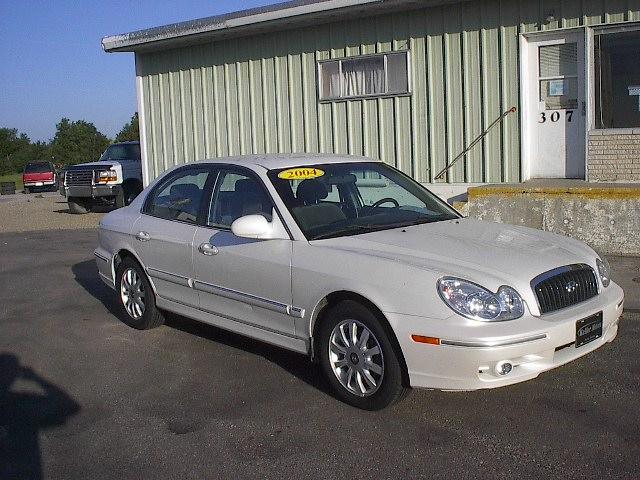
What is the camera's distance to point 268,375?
5742mm

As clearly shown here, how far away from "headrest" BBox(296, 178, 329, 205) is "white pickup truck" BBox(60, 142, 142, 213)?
13658mm

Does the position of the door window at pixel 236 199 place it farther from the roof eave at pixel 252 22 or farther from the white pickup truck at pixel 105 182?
the white pickup truck at pixel 105 182

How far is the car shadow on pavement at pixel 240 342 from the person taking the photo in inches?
225

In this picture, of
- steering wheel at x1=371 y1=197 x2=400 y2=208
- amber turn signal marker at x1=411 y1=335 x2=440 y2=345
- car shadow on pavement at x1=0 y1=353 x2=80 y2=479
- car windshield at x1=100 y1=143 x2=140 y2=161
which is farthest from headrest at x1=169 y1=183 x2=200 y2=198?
car windshield at x1=100 y1=143 x2=140 y2=161

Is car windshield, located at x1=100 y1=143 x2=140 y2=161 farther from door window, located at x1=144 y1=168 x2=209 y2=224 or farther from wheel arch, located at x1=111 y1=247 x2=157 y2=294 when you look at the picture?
door window, located at x1=144 y1=168 x2=209 y2=224

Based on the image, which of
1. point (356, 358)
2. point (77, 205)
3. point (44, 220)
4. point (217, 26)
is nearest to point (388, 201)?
point (356, 358)

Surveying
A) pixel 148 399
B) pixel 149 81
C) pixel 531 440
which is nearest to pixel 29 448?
pixel 148 399

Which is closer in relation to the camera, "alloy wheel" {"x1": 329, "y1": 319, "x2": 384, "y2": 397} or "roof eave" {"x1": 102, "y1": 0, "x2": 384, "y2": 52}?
"alloy wheel" {"x1": 329, "y1": 319, "x2": 384, "y2": 397}

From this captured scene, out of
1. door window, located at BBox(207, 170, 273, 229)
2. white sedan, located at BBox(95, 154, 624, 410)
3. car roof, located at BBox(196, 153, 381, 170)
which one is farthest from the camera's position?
car roof, located at BBox(196, 153, 381, 170)

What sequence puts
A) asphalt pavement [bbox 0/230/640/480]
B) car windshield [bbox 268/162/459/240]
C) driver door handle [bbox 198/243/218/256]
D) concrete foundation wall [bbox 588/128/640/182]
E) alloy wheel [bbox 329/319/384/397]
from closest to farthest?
asphalt pavement [bbox 0/230/640/480], alloy wheel [bbox 329/319/384/397], car windshield [bbox 268/162/459/240], driver door handle [bbox 198/243/218/256], concrete foundation wall [bbox 588/128/640/182]

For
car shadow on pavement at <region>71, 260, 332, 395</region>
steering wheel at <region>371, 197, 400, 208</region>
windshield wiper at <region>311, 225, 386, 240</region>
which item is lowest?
car shadow on pavement at <region>71, 260, 332, 395</region>

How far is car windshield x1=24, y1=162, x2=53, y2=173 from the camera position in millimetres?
40781

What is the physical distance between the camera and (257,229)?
5.42 m

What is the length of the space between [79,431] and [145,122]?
39.8 ft
